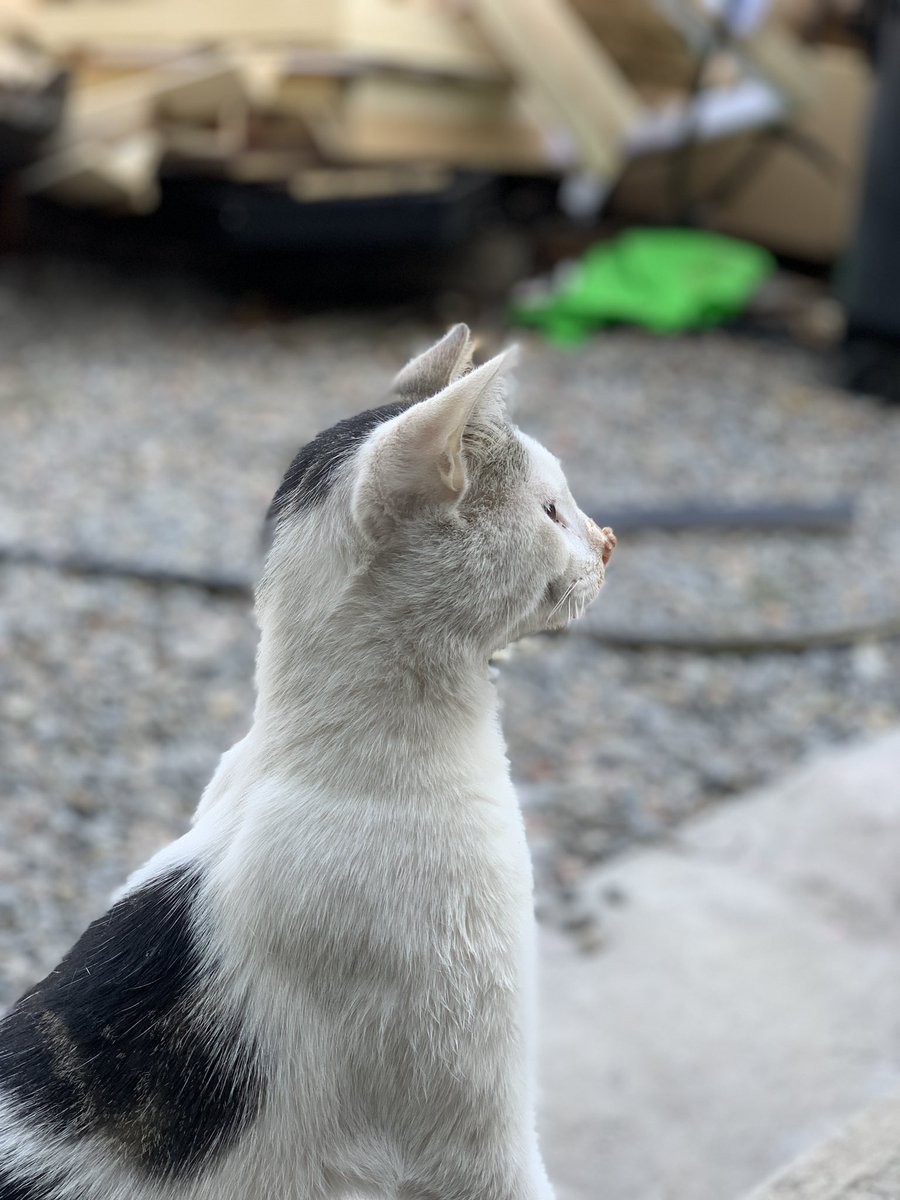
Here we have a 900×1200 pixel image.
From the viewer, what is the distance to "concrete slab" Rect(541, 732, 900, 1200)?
237cm

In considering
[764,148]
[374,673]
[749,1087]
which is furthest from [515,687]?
[764,148]

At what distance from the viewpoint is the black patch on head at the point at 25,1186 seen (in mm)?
1162

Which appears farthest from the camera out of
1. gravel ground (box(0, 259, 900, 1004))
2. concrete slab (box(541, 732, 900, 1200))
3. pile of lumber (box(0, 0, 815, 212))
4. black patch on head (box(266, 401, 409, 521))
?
pile of lumber (box(0, 0, 815, 212))

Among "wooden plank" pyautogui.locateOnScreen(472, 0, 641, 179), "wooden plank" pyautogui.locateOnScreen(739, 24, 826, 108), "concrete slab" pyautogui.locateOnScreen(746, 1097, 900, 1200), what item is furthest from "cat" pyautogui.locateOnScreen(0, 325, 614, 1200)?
"wooden plank" pyautogui.locateOnScreen(739, 24, 826, 108)

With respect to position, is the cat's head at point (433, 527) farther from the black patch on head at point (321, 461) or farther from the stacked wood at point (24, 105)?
the stacked wood at point (24, 105)

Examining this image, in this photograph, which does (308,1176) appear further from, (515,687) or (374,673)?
(515,687)

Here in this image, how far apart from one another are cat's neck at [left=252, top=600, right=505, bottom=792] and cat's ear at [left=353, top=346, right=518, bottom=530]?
12 cm

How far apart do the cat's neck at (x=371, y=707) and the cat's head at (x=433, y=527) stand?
0.02 meters

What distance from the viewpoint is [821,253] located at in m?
8.26

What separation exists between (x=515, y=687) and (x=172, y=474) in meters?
1.82

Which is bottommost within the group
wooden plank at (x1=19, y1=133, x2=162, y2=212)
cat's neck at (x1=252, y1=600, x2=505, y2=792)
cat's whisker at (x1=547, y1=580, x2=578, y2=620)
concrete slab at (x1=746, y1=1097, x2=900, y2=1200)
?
concrete slab at (x1=746, y1=1097, x2=900, y2=1200)

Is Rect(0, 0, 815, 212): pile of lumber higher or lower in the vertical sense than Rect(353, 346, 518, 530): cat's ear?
lower

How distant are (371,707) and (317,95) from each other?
547cm

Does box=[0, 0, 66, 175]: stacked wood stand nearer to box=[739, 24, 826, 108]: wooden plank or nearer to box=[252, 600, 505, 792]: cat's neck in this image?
box=[739, 24, 826, 108]: wooden plank
